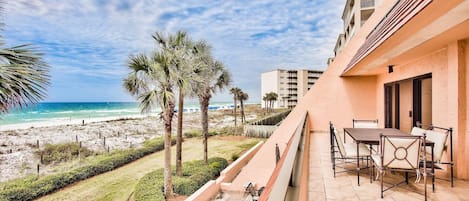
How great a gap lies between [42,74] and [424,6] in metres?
5.54

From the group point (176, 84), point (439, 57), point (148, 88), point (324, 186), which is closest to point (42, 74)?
point (148, 88)

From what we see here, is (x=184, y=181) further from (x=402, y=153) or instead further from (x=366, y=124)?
(x=402, y=153)

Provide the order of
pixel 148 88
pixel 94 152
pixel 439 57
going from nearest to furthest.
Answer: pixel 439 57, pixel 148 88, pixel 94 152

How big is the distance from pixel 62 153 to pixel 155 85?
11.7 metres

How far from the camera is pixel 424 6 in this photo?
2.05 meters

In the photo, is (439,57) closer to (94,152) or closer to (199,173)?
(199,173)

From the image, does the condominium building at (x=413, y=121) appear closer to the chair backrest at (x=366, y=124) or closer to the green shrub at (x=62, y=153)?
the chair backrest at (x=366, y=124)

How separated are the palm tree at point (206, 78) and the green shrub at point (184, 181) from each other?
2.56ft

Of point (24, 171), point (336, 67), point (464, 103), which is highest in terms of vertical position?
point (336, 67)

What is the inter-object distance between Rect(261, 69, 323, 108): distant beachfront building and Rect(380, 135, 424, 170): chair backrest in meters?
55.7

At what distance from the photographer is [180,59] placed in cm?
815

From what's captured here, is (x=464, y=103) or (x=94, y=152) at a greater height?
(x=464, y=103)

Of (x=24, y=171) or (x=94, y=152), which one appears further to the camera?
(x=94, y=152)

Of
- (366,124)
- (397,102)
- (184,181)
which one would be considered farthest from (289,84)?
(366,124)
